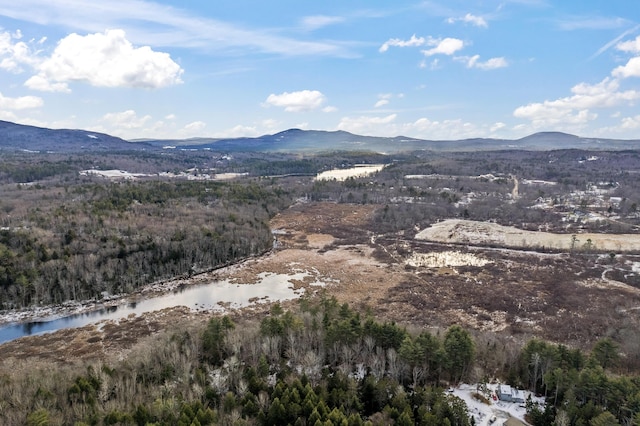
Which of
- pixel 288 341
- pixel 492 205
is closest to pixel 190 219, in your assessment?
pixel 288 341

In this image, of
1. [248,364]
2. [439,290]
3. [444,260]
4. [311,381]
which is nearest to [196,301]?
[248,364]

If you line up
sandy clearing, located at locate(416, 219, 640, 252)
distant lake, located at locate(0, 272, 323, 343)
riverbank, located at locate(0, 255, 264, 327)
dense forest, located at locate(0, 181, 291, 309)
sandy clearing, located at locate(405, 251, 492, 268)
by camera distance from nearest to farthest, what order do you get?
distant lake, located at locate(0, 272, 323, 343), riverbank, located at locate(0, 255, 264, 327), dense forest, located at locate(0, 181, 291, 309), sandy clearing, located at locate(405, 251, 492, 268), sandy clearing, located at locate(416, 219, 640, 252)

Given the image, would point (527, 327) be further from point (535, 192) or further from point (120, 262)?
point (535, 192)

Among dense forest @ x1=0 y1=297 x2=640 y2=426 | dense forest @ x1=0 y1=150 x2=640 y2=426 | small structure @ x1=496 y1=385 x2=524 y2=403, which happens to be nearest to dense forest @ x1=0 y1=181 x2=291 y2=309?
dense forest @ x1=0 y1=150 x2=640 y2=426

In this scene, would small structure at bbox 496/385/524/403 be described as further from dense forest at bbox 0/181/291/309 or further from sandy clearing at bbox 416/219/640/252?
sandy clearing at bbox 416/219/640/252

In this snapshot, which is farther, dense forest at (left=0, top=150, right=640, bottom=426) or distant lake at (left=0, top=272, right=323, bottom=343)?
distant lake at (left=0, top=272, right=323, bottom=343)

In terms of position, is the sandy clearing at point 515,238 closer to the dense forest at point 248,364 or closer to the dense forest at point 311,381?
the dense forest at point 248,364

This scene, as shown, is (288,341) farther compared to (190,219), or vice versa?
(190,219)
